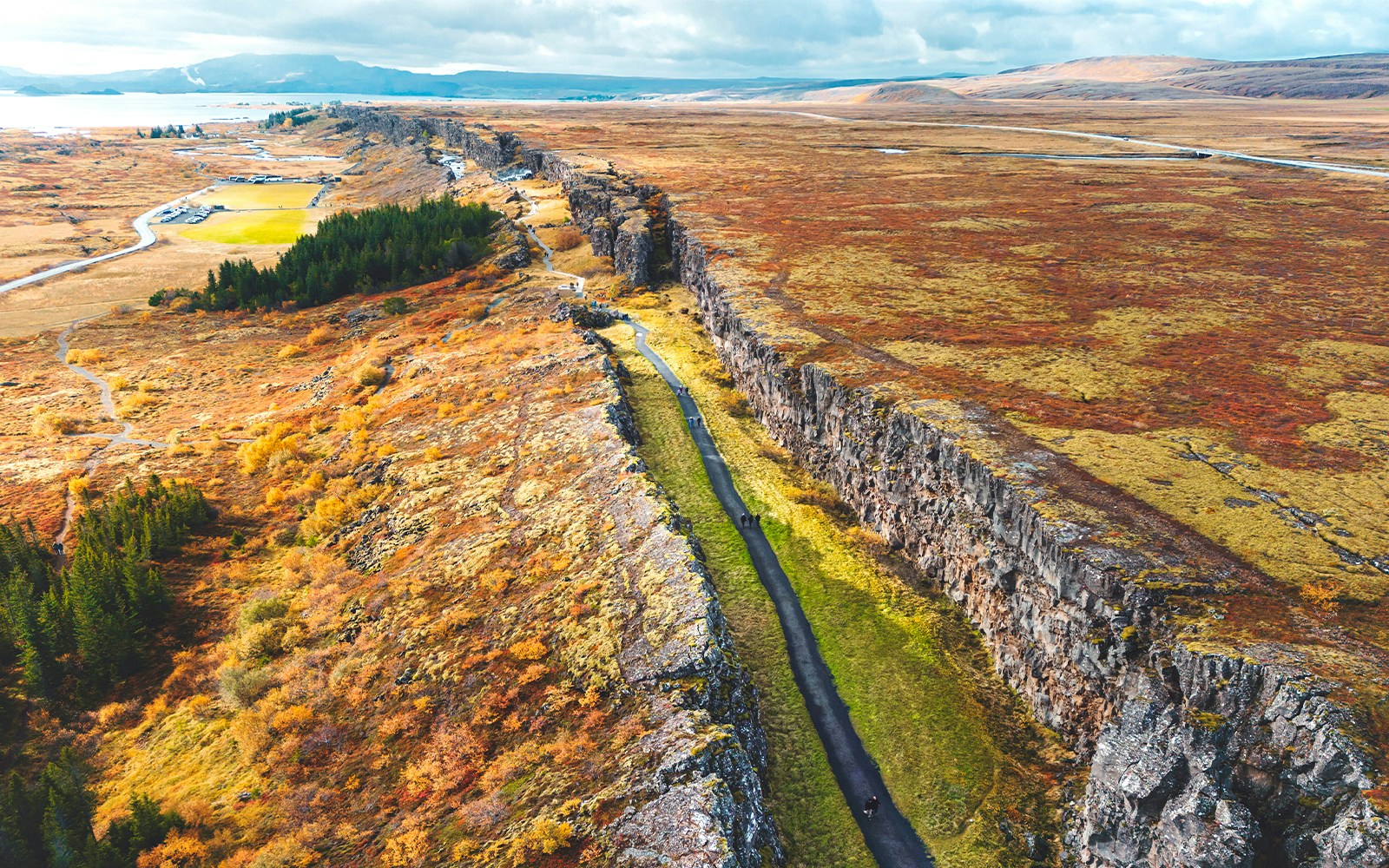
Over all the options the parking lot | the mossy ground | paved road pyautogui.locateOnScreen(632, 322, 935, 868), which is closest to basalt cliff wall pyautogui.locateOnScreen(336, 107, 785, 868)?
the mossy ground

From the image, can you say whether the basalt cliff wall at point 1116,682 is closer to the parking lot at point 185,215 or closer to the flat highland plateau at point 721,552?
the flat highland plateau at point 721,552

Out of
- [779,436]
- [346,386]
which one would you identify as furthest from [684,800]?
[346,386]

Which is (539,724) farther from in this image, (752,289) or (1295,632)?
(752,289)

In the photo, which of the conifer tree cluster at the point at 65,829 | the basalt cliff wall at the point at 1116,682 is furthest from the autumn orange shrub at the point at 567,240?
the conifer tree cluster at the point at 65,829

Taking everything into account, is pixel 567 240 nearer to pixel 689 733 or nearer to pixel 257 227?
pixel 257 227

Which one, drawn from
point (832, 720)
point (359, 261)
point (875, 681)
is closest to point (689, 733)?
point (832, 720)

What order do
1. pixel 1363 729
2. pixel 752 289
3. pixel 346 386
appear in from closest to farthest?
1. pixel 1363 729
2. pixel 752 289
3. pixel 346 386
